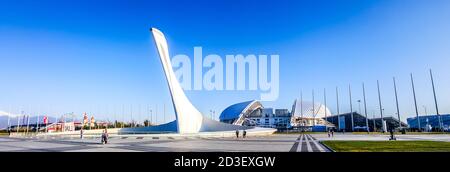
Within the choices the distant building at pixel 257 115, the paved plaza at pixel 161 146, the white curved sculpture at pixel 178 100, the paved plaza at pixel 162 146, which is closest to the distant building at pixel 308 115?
the distant building at pixel 257 115

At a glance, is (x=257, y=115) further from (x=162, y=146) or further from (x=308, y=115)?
(x=162, y=146)

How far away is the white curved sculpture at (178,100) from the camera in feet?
86.1

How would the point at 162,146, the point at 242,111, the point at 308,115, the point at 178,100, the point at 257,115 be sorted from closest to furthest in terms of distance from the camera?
the point at 162,146, the point at 178,100, the point at 308,115, the point at 242,111, the point at 257,115

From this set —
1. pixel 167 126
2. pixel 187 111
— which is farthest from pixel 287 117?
pixel 187 111

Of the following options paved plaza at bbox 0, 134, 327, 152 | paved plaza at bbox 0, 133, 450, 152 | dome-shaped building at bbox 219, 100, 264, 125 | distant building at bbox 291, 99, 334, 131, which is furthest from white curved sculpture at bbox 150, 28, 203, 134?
distant building at bbox 291, 99, 334, 131

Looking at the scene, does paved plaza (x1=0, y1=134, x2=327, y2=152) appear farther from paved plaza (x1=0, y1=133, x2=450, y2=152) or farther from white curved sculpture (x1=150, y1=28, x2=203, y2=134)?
white curved sculpture (x1=150, y1=28, x2=203, y2=134)

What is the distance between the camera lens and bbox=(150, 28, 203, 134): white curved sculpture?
86.1 ft

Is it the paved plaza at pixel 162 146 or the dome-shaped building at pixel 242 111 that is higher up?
the dome-shaped building at pixel 242 111

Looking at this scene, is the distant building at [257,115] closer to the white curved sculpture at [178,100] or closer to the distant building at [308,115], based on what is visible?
the distant building at [308,115]

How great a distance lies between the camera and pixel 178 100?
2836cm

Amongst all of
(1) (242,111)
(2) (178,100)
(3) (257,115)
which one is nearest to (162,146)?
(2) (178,100)

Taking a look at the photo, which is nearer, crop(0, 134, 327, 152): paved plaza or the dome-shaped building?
crop(0, 134, 327, 152): paved plaza
